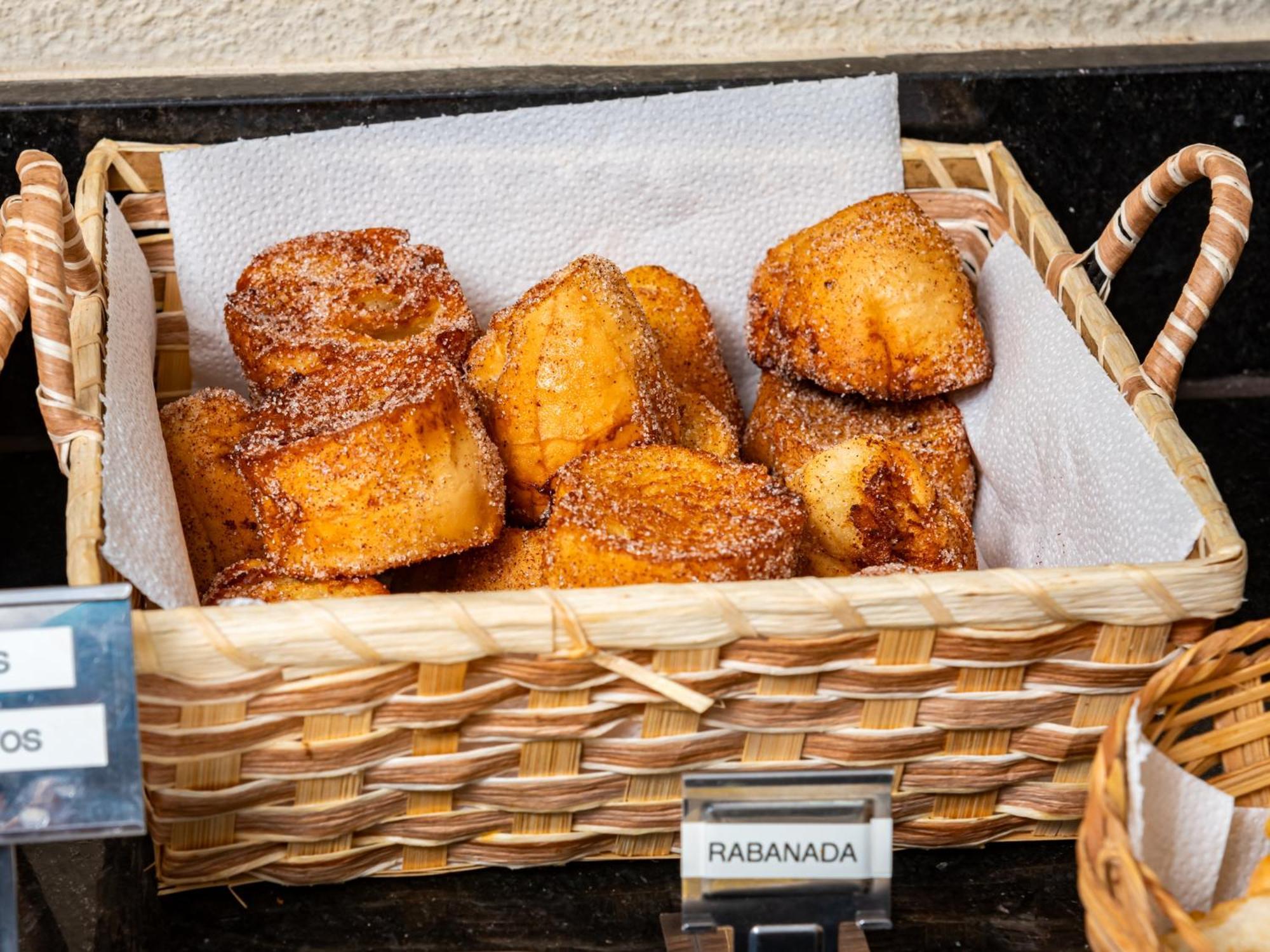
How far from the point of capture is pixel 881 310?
1209 millimetres

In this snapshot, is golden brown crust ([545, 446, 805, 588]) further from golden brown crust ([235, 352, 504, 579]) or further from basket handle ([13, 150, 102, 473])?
basket handle ([13, 150, 102, 473])

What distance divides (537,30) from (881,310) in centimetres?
52

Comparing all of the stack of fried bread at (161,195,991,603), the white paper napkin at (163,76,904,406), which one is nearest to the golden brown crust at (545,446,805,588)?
the stack of fried bread at (161,195,991,603)

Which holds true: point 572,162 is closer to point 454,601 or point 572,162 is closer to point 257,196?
point 257,196

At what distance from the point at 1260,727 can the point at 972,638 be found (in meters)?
0.22

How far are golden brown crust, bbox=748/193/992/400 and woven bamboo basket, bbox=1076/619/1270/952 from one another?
39cm

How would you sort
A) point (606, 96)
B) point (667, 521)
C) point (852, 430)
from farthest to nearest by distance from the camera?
point (606, 96) < point (852, 430) < point (667, 521)

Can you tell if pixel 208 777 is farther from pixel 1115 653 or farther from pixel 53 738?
pixel 1115 653

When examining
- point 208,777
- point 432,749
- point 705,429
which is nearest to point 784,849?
point 432,749

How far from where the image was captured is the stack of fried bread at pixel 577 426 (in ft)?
3.16

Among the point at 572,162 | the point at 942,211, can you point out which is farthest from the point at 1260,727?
the point at 572,162

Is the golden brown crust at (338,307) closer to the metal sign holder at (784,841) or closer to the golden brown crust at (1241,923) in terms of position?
the metal sign holder at (784,841)

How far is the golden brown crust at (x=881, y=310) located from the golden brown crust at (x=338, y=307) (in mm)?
314

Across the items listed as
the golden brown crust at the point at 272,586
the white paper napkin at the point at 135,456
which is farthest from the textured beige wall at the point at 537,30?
the golden brown crust at the point at 272,586
